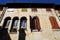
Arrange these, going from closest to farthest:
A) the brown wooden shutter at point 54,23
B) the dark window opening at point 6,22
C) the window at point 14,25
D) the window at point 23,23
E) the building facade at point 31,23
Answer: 1. the building facade at point 31,23
2. the window at point 14,25
3. the brown wooden shutter at point 54,23
4. the window at point 23,23
5. the dark window opening at point 6,22

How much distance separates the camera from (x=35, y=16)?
1468 cm

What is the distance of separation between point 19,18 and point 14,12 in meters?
1.37

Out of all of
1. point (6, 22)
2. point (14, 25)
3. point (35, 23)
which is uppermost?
point (6, 22)

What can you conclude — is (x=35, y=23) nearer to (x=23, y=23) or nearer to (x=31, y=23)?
(x=31, y=23)

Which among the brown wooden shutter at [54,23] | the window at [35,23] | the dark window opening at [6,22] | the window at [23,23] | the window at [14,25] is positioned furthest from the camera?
the dark window opening at [6,22]

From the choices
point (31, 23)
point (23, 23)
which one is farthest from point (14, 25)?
point (31, 23)

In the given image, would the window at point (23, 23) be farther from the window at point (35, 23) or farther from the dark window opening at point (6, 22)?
the dark window opening at point (6, 22)

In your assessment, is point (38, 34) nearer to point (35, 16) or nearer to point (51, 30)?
point (51, 30)

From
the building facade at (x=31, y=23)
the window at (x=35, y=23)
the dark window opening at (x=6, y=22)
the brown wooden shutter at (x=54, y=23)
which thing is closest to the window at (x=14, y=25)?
the building facade at (x=31, y=23)

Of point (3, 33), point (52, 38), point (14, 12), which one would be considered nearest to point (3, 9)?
point (14, 12)

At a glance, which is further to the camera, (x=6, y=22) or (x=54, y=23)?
(x=6, y=22)

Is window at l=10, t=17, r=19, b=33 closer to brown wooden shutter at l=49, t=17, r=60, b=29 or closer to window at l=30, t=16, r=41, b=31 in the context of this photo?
window at l=30, t=16, r=41, b=31

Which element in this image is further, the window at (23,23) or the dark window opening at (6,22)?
the dark window opening at (6,22)

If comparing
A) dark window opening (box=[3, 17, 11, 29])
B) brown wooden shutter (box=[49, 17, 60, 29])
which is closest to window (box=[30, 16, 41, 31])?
brown wooden shutter (box=[49, 17, 60, 29])
